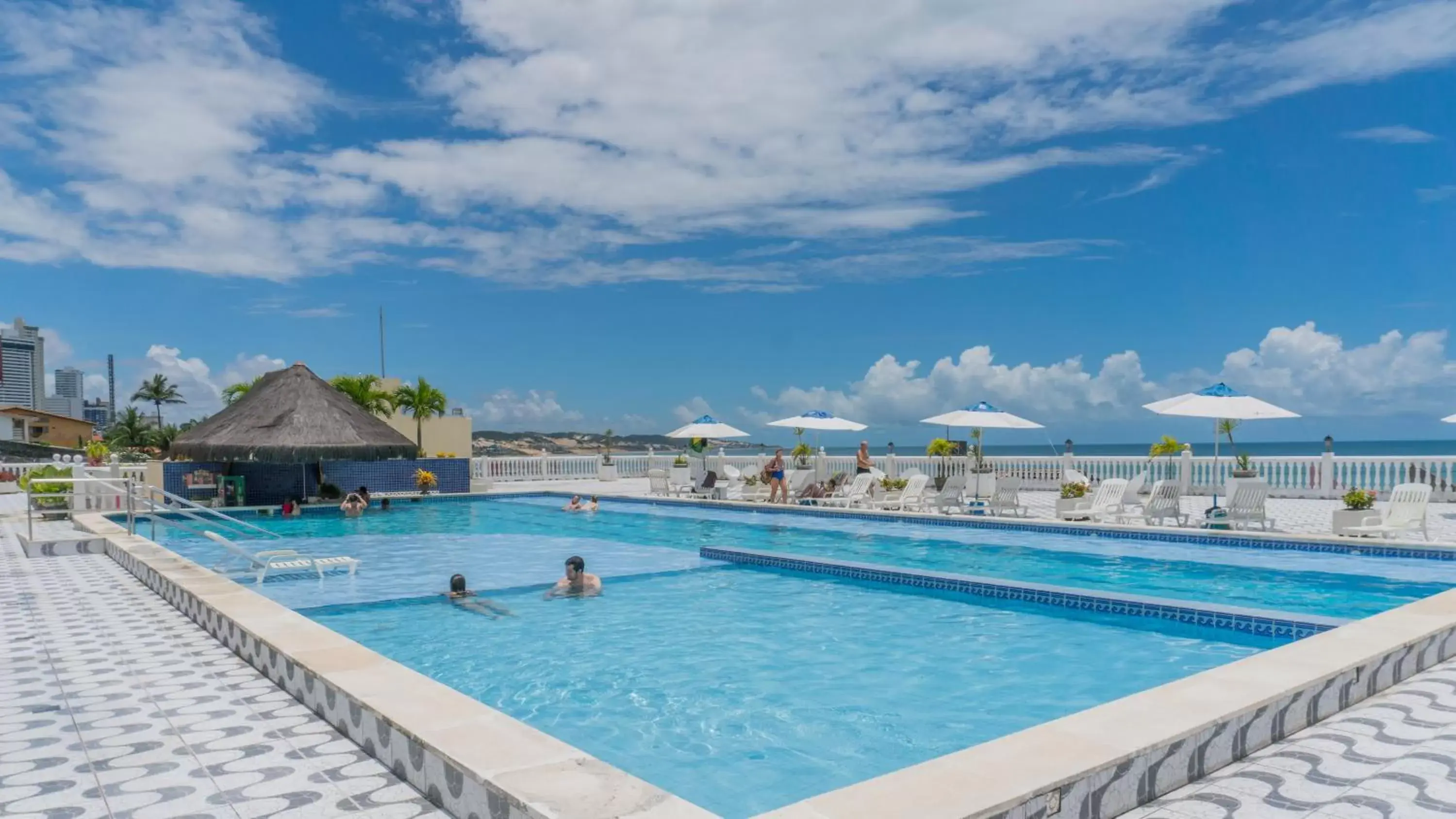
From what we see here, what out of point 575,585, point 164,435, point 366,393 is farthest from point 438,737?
point 164,435

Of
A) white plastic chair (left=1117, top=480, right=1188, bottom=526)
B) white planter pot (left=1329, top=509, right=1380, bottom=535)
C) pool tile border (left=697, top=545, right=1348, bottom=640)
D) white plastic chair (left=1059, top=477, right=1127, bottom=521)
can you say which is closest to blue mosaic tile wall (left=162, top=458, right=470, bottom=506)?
pool tile border (left=697, top=545, right=1348, bottom=640)

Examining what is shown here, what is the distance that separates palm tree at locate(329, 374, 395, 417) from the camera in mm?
25734

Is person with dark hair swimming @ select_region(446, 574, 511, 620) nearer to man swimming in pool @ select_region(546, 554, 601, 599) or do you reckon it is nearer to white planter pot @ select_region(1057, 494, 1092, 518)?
man swimming in pool @ select_region(546, 554, 601, 599)

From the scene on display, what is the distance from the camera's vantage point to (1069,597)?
8062mm

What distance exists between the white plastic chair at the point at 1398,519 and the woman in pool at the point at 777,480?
9.21 meters

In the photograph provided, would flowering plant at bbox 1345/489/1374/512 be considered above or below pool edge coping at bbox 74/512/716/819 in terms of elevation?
above

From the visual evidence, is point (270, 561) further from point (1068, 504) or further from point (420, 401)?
point (420, 401)

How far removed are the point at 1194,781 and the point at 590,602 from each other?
6525mm

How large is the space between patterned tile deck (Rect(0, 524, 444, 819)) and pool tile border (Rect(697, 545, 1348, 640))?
19.8 ft

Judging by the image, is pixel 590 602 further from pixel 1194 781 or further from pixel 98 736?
pixel 1194 781

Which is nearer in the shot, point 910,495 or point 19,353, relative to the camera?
point 910,495

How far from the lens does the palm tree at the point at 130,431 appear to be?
47344 mm

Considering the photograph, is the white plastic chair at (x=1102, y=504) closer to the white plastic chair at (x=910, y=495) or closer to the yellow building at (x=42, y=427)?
the white plastic chair at (x=910, y=495)

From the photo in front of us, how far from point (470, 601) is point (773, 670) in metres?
3.62
